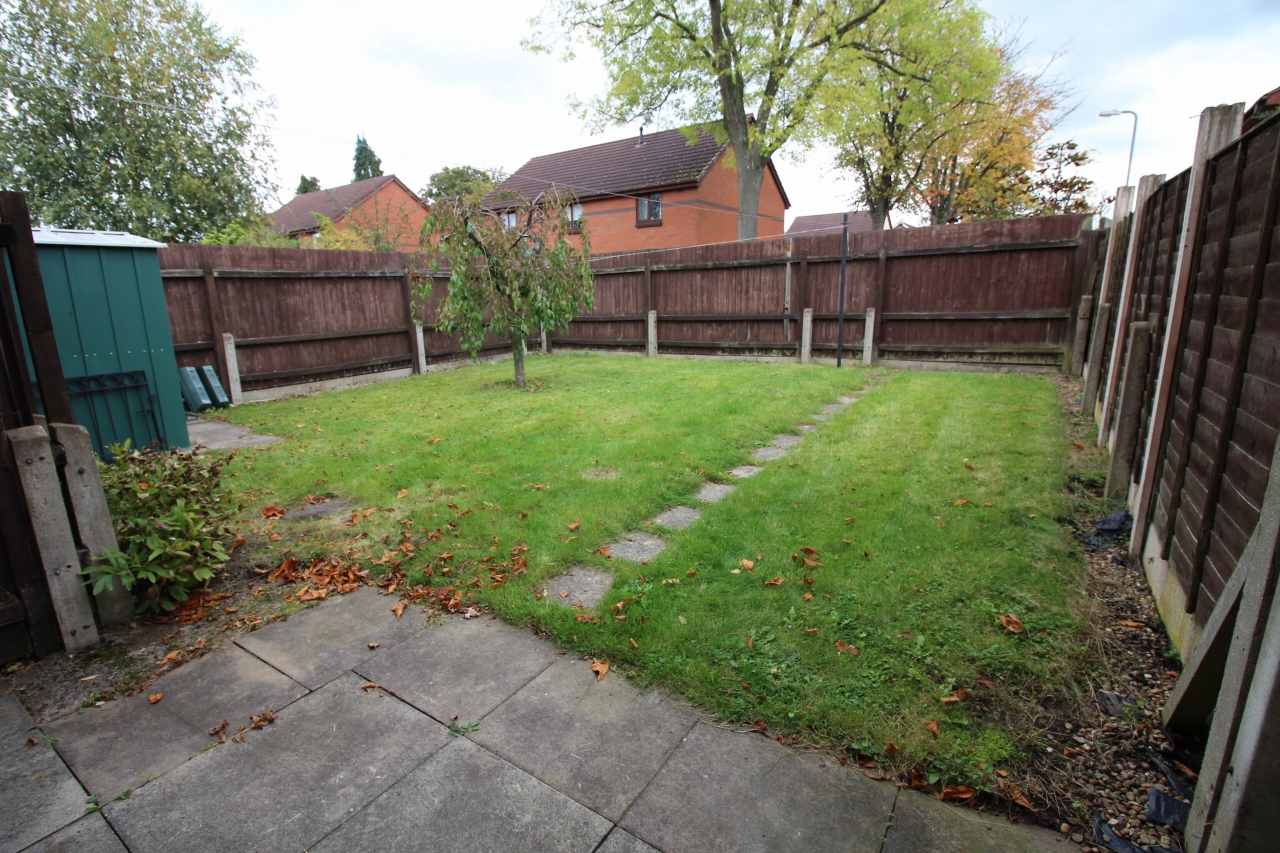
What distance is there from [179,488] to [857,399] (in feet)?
23.1

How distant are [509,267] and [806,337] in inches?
221

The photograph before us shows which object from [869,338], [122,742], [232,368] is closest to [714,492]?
[122,742]

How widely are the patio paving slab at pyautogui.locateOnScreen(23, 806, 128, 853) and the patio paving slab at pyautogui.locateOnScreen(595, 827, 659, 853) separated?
1.33 m

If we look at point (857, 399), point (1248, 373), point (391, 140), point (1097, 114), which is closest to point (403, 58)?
point (391, 140)

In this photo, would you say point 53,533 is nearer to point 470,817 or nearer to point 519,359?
point 470,817

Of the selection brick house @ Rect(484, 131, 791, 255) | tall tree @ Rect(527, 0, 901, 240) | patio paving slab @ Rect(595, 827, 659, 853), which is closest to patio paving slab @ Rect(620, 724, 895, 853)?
patio paving slab @ Rect(595, 827, 659, 853)

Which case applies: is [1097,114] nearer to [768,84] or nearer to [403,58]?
[768,84]

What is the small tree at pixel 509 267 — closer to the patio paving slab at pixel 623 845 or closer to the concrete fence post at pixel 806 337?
the concrete fence post at pixel 806 337

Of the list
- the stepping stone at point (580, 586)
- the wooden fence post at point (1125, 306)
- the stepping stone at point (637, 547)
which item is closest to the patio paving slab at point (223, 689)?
the stepping stone at point (580, 586)

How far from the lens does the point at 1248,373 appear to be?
1957 millimetres

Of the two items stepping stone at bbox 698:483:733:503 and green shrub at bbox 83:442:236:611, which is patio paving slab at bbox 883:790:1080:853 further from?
green shrub at bbox 83:442:236:611

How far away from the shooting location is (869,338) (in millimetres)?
10547

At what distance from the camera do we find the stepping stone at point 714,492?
170 inches

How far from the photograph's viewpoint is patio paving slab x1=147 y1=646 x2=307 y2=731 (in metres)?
2.24
